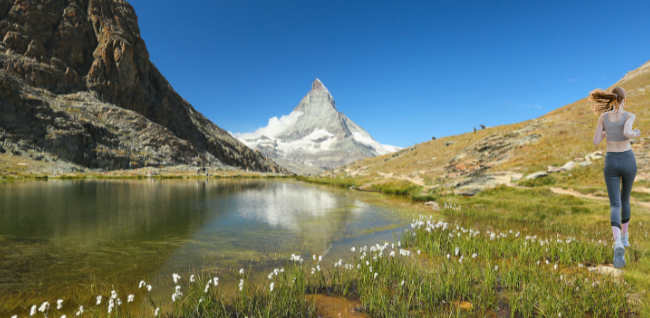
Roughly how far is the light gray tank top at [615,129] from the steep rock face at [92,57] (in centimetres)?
16780

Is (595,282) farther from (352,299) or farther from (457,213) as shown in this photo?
(457,213)

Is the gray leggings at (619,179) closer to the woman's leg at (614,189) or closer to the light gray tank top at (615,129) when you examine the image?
the woman's leg at (614,189)

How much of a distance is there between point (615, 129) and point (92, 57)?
196 m

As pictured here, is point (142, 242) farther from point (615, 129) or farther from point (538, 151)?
point (538, 151)

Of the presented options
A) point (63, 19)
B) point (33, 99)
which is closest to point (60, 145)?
point (33, 99)

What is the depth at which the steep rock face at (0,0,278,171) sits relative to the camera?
122938mm

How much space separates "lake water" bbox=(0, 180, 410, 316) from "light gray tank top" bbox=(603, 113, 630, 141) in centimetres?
905

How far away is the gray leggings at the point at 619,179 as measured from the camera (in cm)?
683

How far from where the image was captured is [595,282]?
23.8 feet

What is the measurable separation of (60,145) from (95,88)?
175 feet

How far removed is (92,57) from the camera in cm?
14750

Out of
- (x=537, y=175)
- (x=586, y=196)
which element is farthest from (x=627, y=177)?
(x=537, y=175)

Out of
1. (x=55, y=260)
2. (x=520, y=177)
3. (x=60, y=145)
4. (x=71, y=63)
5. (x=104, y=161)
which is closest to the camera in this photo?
(x=55, y=260)

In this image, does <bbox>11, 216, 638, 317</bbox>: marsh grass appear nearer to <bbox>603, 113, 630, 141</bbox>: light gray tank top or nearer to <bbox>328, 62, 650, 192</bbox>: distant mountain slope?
<bbox>603, 113, 630, 141</bbox>: light gray tank top
